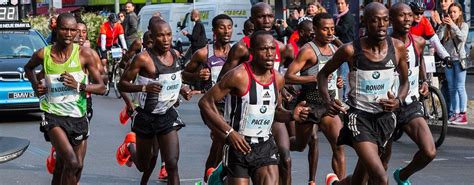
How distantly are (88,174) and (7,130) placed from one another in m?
5.00

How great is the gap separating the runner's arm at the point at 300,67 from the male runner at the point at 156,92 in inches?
36.4

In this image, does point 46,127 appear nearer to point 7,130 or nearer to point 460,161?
point 460,161

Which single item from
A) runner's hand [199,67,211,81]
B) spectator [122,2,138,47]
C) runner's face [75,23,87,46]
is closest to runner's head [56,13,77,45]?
runner's hand [199,67,211,81]

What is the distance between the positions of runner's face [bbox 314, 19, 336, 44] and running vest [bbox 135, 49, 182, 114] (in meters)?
1.25

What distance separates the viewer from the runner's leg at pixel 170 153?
9008 millimetres

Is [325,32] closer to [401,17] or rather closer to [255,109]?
[401,17]

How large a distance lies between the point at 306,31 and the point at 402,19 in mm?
1619

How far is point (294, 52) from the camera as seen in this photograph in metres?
10.3

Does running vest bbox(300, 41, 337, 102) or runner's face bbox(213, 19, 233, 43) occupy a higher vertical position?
runner's face bbox(213, 19, 233, 43)

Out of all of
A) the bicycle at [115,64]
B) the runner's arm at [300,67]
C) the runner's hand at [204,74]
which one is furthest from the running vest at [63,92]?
the bicycle at [115,64]

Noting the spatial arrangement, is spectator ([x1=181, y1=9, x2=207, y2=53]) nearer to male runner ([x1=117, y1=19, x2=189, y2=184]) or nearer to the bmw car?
the bmw car

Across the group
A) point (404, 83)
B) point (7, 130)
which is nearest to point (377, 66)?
point (404, 83)

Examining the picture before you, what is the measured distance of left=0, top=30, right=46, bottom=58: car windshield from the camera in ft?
59.5

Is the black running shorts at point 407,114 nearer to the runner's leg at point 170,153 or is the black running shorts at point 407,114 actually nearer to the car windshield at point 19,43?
the runner's leg at point 170,153
